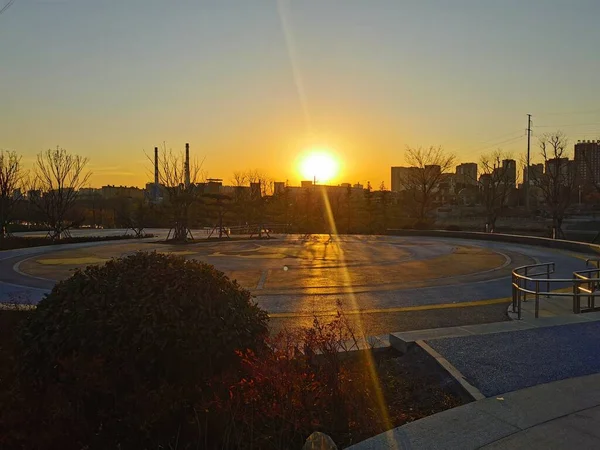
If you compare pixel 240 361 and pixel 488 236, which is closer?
pixel 240 361

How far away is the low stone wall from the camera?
2159cm

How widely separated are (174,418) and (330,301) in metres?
7.13

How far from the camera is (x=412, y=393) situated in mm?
4754

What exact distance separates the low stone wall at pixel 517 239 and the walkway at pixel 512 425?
18.7 meters

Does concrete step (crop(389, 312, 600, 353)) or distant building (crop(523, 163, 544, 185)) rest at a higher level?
distant building (crop(523, 163, 544, 185))

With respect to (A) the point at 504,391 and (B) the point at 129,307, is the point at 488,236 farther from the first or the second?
(B) the point at 129,307

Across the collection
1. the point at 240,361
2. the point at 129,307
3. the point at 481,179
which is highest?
the point at 481,179

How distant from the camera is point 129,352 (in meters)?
4.00

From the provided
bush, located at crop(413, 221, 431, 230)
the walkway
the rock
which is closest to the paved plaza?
the walkway

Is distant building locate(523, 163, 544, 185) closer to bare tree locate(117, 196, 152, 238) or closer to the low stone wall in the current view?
the low stone wall

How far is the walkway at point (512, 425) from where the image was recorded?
11.8ft

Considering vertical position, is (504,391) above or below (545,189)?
below

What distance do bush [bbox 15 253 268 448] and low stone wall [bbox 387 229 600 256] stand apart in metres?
20.5

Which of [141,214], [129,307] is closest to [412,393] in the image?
[129,307]
